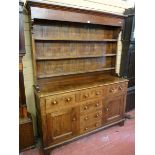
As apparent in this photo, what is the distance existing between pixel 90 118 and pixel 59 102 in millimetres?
609

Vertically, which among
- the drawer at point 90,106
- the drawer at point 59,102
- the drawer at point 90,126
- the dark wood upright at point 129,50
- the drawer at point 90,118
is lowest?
the drawer at point 90,126

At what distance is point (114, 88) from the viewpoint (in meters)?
2.30

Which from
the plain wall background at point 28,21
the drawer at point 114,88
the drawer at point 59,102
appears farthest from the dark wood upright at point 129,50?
the drawer at point 59,102

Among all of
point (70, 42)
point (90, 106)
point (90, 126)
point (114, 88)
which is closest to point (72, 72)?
point (70, 42)

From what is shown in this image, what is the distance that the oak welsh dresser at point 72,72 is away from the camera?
5.98 ft

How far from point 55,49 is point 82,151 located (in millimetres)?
1476

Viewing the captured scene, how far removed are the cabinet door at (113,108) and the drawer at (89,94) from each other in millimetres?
212

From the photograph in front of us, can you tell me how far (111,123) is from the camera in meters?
2.43

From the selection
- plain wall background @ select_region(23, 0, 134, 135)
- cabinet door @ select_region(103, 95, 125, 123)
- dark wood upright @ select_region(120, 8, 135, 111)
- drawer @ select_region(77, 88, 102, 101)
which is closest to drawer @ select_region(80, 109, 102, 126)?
cabinet door @ select_region(103, 95, 125, 123)

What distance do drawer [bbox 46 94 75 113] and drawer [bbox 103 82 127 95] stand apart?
57 centimetres

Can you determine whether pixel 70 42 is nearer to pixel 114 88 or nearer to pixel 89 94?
pixel 89 94

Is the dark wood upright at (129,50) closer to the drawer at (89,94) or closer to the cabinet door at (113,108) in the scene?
the cabinet door at (113,108)

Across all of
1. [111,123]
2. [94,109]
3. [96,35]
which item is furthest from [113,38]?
[111,123]
